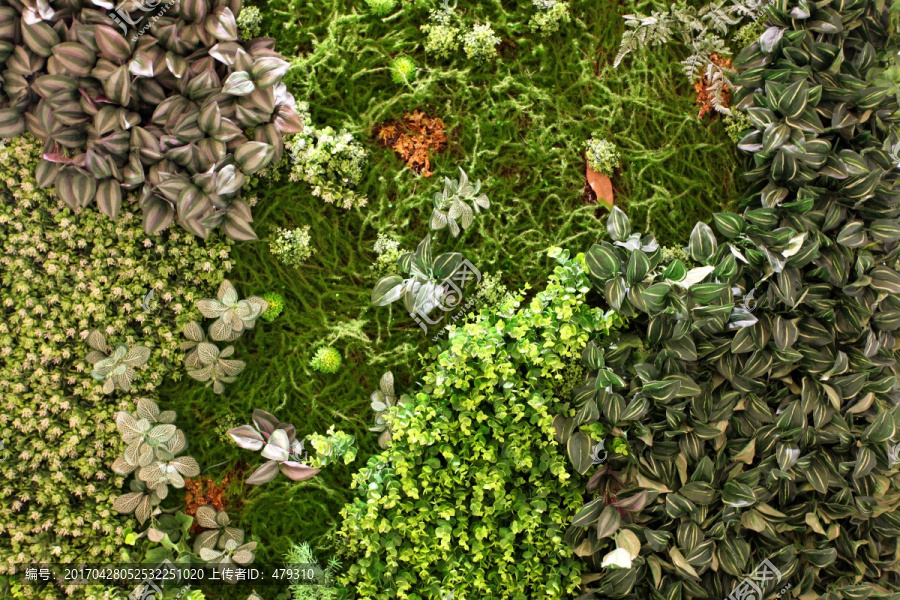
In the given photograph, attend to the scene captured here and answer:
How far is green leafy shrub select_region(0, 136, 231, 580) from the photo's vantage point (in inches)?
86.0

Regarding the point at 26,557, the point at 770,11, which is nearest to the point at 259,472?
the point at 26,557

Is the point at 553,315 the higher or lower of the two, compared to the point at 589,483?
higher

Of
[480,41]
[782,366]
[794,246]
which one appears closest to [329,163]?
[480,41]

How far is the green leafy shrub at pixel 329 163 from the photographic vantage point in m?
2.26

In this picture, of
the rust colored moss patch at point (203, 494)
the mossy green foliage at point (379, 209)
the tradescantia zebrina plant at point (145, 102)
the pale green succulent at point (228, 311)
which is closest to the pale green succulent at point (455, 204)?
the mossy green foliage at point (379, 209)

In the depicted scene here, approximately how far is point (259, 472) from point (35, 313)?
1056 mm

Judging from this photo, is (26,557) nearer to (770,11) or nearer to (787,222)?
(787,222)

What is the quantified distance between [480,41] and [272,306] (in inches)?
53.7

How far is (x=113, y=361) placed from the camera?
2.19m

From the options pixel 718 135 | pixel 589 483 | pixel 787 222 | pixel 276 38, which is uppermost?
pixel 276 38

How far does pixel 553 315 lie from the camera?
217 cm

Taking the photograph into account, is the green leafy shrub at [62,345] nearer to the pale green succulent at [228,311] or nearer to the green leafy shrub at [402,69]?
the pale green succulent at [228,311]

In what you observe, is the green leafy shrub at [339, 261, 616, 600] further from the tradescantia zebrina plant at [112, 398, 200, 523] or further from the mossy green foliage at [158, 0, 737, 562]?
the tradescantia zebrina plant at [112, 398, 200, 523]

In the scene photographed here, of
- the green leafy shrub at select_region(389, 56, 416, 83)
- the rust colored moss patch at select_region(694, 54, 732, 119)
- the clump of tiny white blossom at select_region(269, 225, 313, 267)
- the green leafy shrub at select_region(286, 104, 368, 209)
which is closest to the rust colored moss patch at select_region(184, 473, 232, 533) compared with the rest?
the clump of tiny white blossom at select_region(269, 225, 313, 267)
